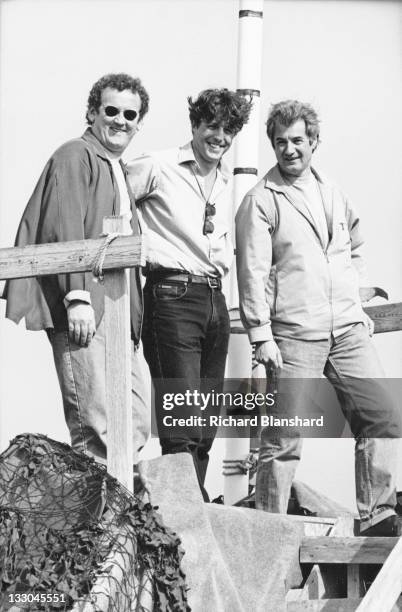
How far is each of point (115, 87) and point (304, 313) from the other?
4.27 ft

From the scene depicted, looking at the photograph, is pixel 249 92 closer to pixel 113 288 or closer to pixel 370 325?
pixel 370 325

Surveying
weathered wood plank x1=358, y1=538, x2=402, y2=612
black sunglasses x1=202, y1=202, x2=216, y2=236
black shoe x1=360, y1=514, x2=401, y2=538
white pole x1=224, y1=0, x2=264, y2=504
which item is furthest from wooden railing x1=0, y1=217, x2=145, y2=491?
white pole x1=224, y1=0, x2=264, y2=504

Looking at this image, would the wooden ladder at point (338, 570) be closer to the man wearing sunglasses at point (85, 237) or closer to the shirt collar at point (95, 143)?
the man wearing sunglasses at point (85, 237)

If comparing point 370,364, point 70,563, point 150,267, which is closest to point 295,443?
point 370,364

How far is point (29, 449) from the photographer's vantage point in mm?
5594

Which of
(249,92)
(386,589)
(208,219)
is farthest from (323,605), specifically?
(249,92)

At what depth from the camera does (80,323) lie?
562 centimetres

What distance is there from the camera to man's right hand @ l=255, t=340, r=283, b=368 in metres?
6.35

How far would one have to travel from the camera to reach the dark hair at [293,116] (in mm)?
6527

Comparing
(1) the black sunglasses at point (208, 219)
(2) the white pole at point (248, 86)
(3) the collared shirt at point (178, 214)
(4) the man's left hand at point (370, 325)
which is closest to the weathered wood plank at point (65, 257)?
(3) the collared shirt at point (178, 214)

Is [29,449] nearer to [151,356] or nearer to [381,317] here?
[151,356]

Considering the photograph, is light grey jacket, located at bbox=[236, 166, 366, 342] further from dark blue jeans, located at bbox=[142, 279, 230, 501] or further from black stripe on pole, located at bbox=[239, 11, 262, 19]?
black stripe on pole, located at bbox=[239, 11, 262, 19]

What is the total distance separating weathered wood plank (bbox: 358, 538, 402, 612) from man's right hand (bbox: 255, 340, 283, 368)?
41.8 inches

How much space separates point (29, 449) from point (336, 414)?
1.75m
